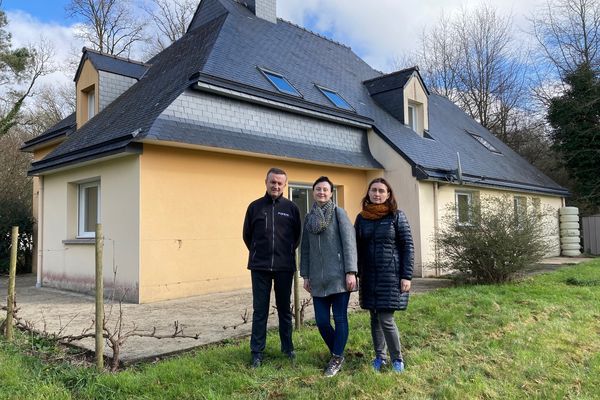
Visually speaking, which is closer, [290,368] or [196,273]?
[290,368]

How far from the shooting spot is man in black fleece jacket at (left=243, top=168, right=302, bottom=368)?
15.1ft

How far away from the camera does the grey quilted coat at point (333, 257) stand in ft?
14.0

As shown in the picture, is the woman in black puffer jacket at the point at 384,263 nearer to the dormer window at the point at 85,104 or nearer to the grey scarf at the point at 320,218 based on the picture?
the grey scarf at the point at 320,218

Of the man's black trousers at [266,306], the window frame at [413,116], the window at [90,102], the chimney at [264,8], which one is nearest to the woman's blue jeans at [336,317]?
the man's black trousers at [266,306]

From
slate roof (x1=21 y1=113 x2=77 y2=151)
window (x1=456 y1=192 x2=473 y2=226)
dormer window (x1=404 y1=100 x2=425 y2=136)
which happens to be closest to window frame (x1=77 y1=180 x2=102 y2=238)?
slate roof (x1=21 y1=113 x2=77 y2=151)

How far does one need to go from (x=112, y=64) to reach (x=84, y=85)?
0.94 meters

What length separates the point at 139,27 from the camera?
2831 centimetres

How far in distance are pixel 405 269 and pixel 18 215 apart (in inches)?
608

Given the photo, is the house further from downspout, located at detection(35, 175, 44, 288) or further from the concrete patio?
the concrete patio

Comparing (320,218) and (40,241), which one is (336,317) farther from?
(40,241)

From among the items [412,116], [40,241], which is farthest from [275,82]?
[40,241]

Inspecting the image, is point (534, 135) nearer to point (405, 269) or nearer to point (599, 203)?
point (599, 203)

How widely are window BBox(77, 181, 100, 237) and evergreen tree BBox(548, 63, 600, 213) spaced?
20.6 metres

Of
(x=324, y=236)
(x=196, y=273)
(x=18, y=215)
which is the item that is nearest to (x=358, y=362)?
(x=324, y=236)
